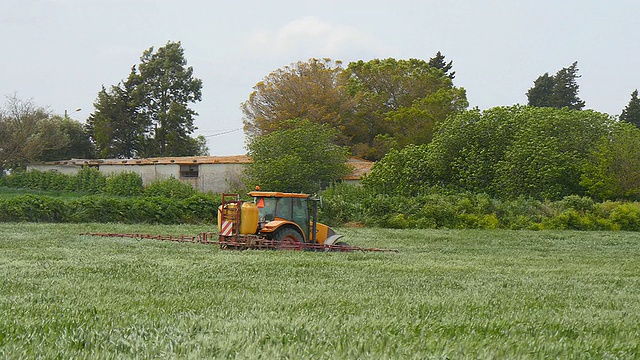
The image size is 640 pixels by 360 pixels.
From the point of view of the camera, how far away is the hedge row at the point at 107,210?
27.0 metres

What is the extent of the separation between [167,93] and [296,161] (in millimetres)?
28829

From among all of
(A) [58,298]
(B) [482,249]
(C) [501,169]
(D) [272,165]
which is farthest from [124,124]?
(A) [58,298]

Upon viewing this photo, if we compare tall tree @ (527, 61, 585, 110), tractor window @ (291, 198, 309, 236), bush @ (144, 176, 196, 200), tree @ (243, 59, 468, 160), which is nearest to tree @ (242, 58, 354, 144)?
tree @ (243, 59, 468, 160)

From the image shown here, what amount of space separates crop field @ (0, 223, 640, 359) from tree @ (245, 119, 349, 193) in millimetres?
26434

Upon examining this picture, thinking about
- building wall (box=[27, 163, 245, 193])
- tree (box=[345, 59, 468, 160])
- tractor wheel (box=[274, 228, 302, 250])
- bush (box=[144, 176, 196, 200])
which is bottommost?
tractor wheel (box=[274, 228, 302, 250])

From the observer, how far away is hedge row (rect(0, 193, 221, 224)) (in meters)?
27.0

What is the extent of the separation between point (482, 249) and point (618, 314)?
1309 cm

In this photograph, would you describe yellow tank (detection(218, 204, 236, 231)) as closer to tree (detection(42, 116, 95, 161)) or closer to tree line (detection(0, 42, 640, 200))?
tree line (detection(0, 42, 640, 200))

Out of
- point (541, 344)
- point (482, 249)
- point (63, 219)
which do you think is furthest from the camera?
point (63, 219)

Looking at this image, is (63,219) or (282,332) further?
(63,219)

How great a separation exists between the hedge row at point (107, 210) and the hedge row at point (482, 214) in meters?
5.69

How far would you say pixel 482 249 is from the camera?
20.4 metres

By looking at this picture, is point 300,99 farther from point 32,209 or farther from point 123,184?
point 32,209

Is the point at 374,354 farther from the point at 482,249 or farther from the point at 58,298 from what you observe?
the point at 482,249
